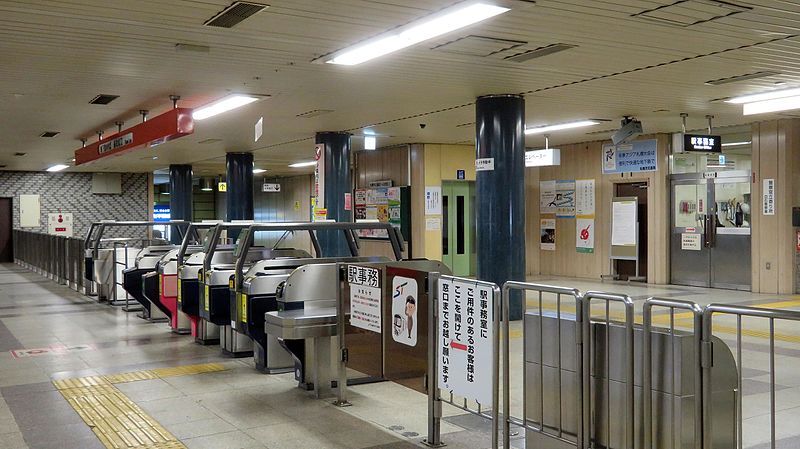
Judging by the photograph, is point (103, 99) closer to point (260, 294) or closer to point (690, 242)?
point (260, 294)

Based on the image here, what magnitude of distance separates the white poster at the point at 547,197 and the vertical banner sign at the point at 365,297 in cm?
1128

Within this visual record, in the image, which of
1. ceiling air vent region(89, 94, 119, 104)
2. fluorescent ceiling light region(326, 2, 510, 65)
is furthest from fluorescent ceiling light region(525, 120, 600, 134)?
ceiling air vent region(89, 94, 119, 104)

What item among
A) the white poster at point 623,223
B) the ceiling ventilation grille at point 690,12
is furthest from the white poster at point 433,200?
the ceiling ventilation grille at point 690,12

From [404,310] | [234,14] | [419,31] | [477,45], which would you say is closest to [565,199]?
[477,45]

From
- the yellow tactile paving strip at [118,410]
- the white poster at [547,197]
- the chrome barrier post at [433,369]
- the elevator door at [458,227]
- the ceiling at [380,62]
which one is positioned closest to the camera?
the chrome barrier post at [433,369]

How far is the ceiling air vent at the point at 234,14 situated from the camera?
5406mm

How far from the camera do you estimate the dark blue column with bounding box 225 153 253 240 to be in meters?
17.9

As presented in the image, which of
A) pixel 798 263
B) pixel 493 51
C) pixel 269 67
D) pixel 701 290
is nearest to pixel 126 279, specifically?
pixel 269 67

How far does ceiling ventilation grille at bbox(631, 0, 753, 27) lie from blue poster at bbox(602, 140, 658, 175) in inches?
326

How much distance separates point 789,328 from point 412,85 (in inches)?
211

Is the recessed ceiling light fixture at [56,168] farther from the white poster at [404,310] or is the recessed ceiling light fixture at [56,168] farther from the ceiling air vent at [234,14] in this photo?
the white poster at [404,310]

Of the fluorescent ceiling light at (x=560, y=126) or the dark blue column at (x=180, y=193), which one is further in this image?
the dark blue column at (x=180, y=193)

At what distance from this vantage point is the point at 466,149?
16.0 m

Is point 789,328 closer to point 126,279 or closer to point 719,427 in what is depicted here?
point 719,427
